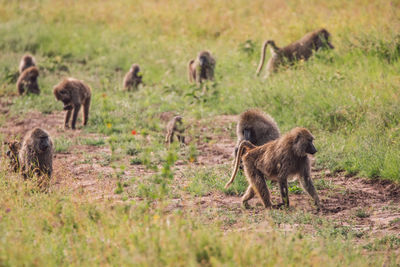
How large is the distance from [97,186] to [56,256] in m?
2.58

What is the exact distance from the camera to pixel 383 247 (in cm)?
529

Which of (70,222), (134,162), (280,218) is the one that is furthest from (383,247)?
(134,162)

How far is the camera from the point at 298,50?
42.2 ft

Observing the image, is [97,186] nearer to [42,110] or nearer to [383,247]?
[383,247]

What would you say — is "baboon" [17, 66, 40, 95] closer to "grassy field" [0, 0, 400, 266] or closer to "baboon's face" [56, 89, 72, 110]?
"grassy field" [0, 0, 400, 266]

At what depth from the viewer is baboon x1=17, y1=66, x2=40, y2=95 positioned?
42.6ft

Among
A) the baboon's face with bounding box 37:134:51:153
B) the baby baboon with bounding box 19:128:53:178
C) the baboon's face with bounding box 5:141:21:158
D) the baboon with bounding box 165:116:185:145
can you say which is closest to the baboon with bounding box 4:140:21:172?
the baboon's face with bounding box 5:141:21:158

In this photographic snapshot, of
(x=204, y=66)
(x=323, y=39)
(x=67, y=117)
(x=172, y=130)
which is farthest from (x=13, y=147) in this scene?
(x=323, y=39)

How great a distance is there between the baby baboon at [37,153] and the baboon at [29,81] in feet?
19.6

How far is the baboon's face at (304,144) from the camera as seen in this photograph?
21.5 feet

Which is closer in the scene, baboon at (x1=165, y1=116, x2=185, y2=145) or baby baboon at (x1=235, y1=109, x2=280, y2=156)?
baby baboon at (x1=235, y1=109, x2=280, y2=156)

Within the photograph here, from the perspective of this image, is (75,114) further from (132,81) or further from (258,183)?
(258,183)

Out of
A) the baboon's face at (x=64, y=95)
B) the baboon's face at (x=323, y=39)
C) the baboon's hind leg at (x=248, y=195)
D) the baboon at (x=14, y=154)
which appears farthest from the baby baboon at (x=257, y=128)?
the baboon's face at (x=323, y=39)

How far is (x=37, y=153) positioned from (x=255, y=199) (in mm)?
2966
